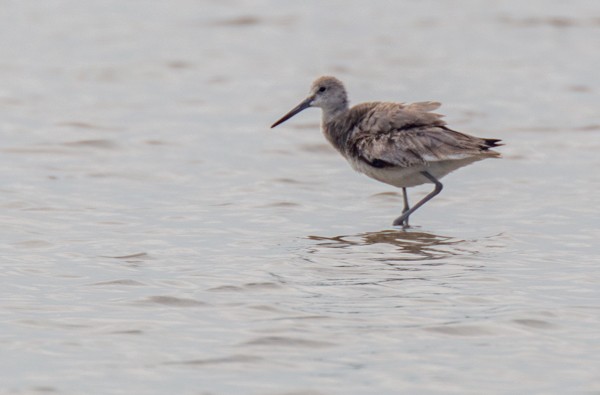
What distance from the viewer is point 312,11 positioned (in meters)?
22.9

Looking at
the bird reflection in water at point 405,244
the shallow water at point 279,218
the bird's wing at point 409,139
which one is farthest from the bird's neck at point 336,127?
the bird reflection in water at point 405,244

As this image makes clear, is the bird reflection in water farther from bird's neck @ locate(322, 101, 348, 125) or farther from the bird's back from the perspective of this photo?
bird's neck @ locate(322, 101, 348, 125)

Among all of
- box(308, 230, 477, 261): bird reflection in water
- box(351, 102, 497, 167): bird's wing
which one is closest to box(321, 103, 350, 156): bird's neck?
box(351, 102, 497, 167): bird's wing

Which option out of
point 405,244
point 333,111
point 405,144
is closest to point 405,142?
point 405,144

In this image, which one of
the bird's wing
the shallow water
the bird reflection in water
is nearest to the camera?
the shallow water

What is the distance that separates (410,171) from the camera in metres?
10.1

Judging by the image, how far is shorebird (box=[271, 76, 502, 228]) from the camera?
32.3ft

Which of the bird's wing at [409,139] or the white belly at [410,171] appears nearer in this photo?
the bird's wing at [409,139]

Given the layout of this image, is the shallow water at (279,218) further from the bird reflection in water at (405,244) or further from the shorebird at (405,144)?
the shorebird at (405,144)

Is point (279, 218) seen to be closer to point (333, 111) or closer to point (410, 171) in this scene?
point (333, 111)

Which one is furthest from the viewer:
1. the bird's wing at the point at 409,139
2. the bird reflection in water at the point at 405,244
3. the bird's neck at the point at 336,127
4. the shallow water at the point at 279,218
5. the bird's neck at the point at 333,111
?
the bird's neck at the point at 333,111

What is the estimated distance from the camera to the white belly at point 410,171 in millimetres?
10000

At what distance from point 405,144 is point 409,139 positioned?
0.17 feet

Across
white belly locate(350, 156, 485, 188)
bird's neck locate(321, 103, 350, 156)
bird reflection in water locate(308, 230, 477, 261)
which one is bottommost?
bird reflection in water locate(308, 230, 477, 261)
